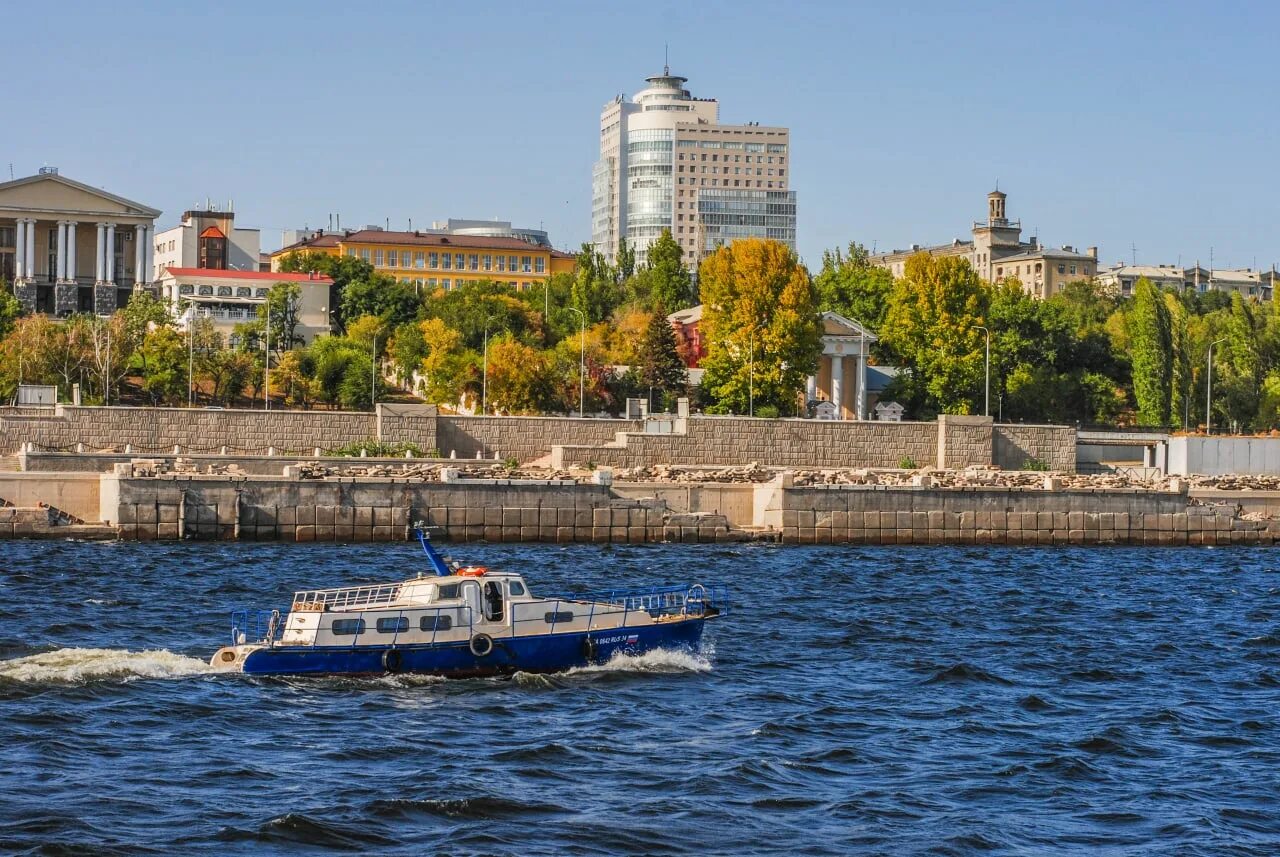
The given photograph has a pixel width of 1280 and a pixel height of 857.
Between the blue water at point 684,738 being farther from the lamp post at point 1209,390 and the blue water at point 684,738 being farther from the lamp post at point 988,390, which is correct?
the lamp post at point 1209,390

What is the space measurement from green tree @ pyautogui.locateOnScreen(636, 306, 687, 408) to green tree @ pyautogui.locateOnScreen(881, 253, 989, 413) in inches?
416

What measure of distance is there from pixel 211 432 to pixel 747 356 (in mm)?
25887

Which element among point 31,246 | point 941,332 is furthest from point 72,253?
point 941,332

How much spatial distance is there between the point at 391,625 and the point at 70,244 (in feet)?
272

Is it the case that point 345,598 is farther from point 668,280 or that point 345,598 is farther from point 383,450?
point 668,280

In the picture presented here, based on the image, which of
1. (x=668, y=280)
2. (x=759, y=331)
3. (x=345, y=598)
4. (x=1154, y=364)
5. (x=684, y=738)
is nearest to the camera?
(x=684, y=738)

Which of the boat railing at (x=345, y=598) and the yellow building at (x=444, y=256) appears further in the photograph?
the yellow building at (x=444, y=256)

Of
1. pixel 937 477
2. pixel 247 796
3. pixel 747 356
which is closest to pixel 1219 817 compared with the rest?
pixel 247 796

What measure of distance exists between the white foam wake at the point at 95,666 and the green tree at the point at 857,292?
78500mm

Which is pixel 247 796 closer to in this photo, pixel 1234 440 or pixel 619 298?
pixel 1234 440

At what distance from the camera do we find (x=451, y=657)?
100 ft

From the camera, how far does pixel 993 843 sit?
22.3m

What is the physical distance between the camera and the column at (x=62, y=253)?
106062 mm

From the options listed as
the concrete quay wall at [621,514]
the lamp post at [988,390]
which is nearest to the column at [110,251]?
the lamp post at [988,390]
